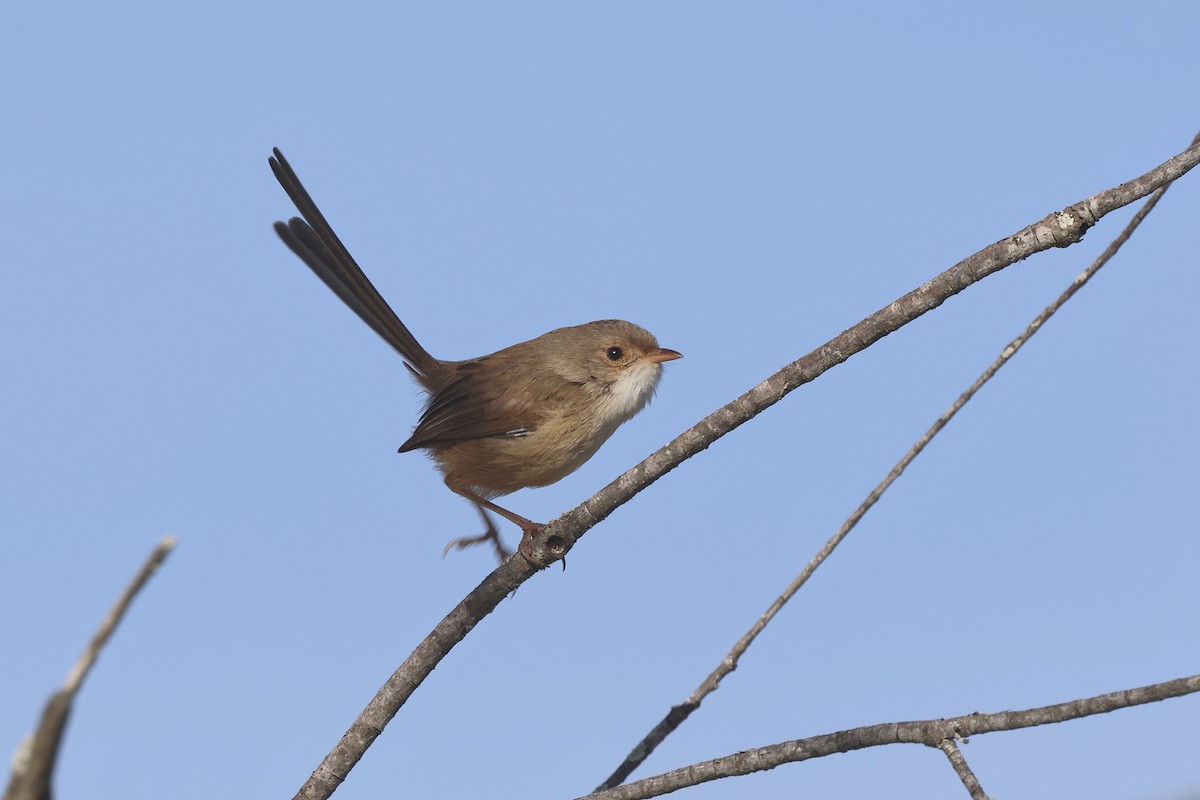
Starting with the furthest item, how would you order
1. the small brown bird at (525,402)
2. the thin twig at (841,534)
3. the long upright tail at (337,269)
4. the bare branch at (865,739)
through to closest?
the long upright tail at (337,269) → the small brown bird at (525,402) → the thin twig at (841,534) → the bare branch at (865,739)

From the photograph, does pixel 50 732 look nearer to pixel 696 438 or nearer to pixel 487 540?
pixel 696 438

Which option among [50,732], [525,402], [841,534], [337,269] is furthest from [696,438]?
[337,269]

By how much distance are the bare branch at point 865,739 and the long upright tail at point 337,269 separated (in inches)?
179

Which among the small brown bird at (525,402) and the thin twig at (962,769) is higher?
the small brown bird at (525,402)

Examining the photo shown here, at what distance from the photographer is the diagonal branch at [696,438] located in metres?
3.42

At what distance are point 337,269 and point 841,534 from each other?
446 cm

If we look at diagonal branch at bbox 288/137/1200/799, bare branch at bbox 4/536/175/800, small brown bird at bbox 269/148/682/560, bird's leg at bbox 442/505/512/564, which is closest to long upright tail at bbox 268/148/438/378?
small brown bird at bbox 269/148/682/560

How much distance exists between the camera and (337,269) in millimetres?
7512

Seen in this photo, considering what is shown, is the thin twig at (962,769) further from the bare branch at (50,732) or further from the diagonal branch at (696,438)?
the bare branch at (50,732)

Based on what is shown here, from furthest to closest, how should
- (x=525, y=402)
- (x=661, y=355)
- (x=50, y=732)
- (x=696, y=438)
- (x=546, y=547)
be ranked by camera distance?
(x=661, y=355)
(x=525, y=402)
(x=546, y=547)
(x=696, y=438)
(x=50, y=732)

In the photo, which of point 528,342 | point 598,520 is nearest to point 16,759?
point 598,520

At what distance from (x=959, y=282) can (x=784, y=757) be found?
1611 mm

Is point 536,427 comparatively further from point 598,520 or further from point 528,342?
point 598,520

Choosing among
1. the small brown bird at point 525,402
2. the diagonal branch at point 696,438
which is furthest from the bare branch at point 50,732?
the small brown bird at point 525,402
